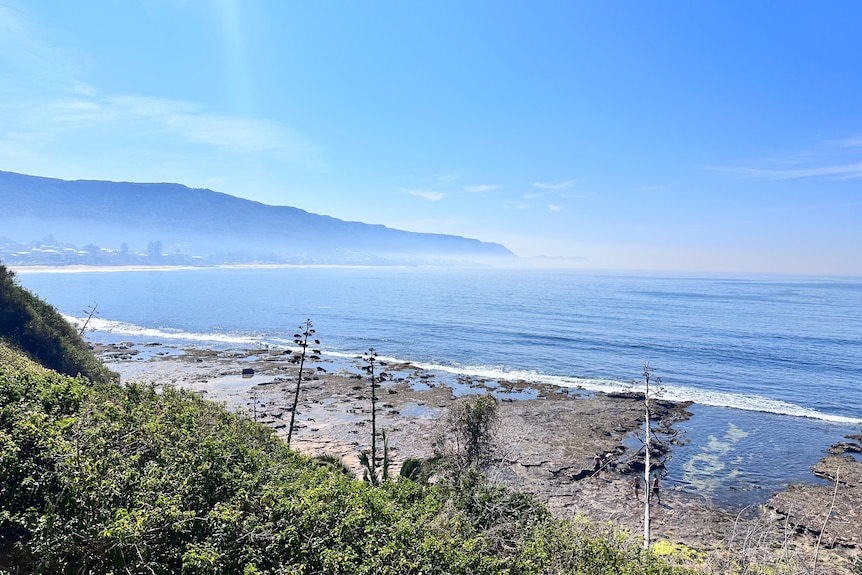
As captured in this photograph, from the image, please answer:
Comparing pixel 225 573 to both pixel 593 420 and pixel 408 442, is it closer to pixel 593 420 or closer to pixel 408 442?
pixel 408 442

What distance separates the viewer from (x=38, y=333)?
3859 cm

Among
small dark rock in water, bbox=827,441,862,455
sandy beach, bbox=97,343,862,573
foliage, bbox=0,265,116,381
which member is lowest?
sandy beach, bbox=97,343,862,573

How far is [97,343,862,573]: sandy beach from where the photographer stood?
83.4ft

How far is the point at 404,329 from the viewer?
306ft

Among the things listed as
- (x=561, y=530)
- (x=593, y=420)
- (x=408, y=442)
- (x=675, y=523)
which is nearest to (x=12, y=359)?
(x=408, y=442)

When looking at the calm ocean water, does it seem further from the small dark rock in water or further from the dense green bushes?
the dense green bushes

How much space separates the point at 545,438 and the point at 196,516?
33.2m

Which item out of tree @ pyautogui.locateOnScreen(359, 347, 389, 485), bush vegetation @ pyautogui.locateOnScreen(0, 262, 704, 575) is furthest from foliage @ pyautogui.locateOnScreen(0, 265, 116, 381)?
bush vegetation @ pyautogui.locateOnScreen(0, 262, 704, 575)

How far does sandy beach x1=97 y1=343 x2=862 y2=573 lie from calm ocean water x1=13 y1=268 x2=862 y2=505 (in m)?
3.12

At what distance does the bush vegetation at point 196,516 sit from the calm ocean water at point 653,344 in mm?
25593

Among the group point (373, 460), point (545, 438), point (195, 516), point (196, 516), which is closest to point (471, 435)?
point (373, 460)

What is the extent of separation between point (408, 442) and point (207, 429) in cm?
2369

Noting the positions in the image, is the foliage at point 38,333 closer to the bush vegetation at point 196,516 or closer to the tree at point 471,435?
the bush vegetation at point 196,516

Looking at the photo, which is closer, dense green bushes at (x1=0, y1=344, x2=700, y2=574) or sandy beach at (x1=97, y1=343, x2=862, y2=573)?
dense green bushes at (x1=0, y1=344, x2=700, y2=574)
